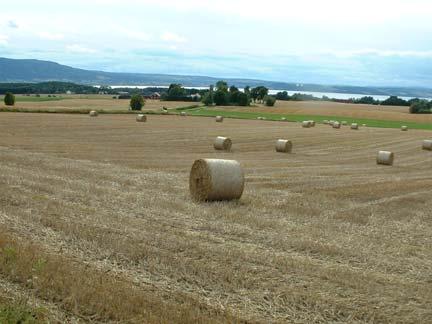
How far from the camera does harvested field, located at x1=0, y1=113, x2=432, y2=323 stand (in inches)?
278

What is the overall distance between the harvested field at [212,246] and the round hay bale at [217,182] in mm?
293

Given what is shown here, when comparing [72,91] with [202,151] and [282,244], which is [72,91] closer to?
[202,151]

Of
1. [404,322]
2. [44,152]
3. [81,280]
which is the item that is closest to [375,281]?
[404,322]

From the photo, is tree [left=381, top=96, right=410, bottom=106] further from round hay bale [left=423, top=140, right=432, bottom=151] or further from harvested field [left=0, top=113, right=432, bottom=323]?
harvested field [left=0, top=113, right=432, bottom=323]

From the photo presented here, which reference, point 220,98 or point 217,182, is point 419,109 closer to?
point 220,98

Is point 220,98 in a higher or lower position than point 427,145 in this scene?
higher

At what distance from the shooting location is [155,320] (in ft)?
20.9

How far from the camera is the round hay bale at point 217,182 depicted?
47.0ft

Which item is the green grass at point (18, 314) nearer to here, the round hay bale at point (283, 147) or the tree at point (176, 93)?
the round hay bale at point (283, 147)

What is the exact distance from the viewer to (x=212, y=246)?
9727 mm

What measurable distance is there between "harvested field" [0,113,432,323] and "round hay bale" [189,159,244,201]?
293mm

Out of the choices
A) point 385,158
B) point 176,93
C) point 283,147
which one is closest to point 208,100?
point 176,93

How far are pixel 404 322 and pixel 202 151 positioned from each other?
2356 centimetres

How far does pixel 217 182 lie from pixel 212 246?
15.4 feet
